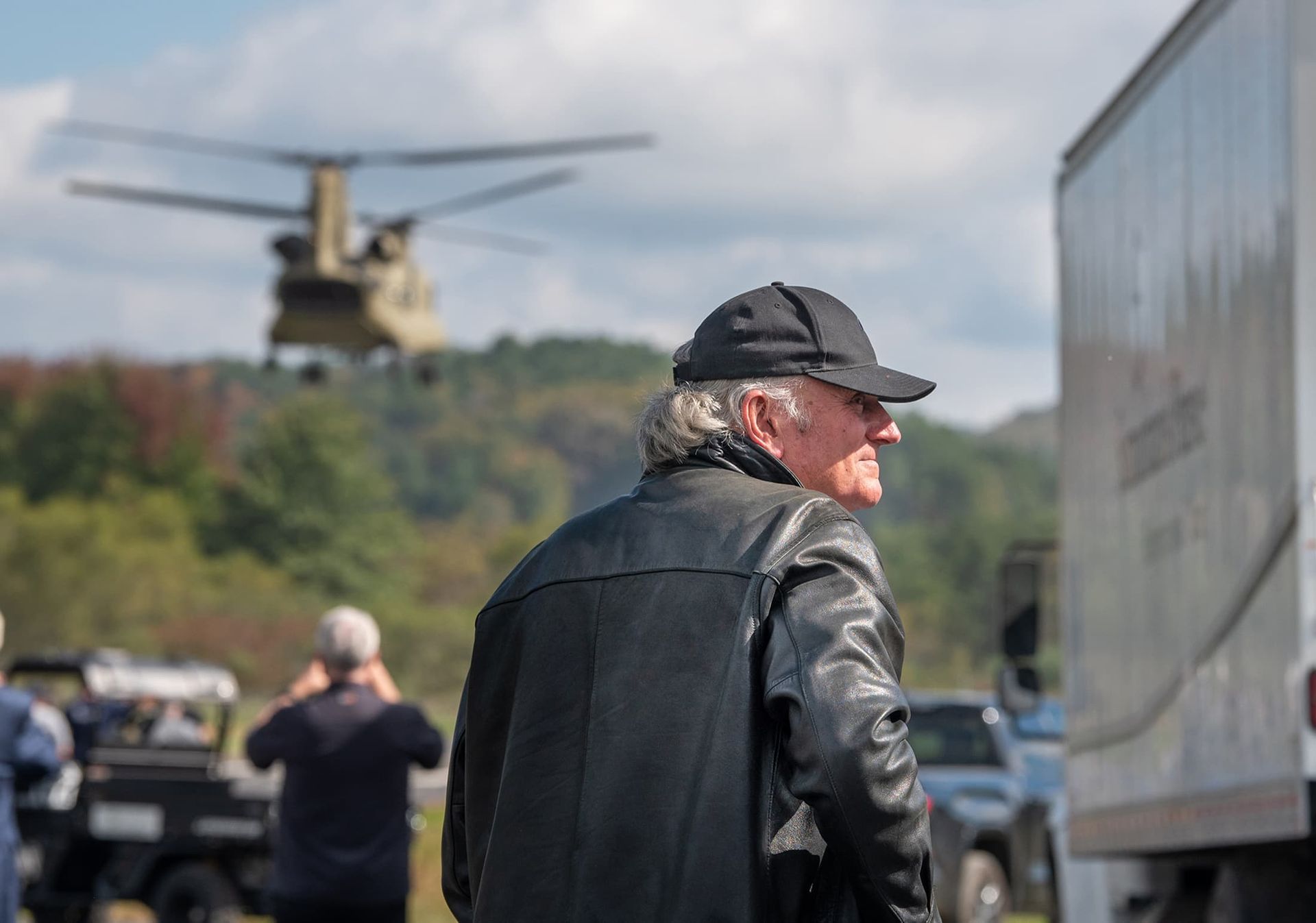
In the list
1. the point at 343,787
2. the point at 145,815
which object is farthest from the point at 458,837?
the point at 145,815

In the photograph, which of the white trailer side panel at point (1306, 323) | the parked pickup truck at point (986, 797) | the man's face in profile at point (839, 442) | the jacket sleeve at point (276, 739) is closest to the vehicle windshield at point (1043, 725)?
the parked pickup truck at point (986, 797)

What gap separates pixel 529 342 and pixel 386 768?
18562cm

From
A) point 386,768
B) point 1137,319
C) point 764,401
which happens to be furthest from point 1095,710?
point 764,401

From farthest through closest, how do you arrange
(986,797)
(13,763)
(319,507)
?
(319,507)
(986,797)
(13,763)

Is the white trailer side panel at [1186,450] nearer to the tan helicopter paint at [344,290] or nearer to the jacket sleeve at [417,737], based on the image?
the jacket sleeve at [417,737]

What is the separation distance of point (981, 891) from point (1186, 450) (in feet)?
26.1

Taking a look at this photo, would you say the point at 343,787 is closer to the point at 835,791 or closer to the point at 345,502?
the point at 835,791

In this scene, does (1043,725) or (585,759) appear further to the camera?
(1043,725)

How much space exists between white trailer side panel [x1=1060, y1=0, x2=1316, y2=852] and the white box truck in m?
0.01

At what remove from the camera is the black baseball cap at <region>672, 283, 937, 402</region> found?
3248mm

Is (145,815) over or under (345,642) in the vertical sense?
under

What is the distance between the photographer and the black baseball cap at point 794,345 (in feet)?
10.7

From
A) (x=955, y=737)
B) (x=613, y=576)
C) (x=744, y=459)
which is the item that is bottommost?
(x=955, y=737)

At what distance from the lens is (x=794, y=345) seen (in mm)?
3252
